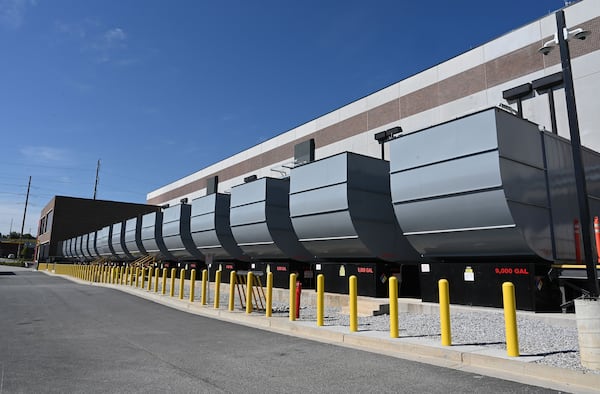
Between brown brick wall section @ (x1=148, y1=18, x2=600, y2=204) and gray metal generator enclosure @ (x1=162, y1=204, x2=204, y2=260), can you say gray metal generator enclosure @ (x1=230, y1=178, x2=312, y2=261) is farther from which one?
gray metal generator enclosure @ (x1=162, y1=204, x2=204, y2=260)

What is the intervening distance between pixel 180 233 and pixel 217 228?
4157mm

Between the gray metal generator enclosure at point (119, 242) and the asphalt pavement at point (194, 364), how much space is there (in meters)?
24.2

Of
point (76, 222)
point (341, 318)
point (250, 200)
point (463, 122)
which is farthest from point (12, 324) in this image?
point (76, 222)

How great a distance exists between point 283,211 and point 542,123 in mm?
9458

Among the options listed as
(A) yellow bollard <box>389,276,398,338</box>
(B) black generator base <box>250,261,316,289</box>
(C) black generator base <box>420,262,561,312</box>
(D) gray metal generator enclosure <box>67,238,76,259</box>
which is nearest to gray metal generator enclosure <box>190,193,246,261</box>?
(B) black generator base <box>250,261,316,289</box>

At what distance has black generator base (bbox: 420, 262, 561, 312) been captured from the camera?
9.13 metres

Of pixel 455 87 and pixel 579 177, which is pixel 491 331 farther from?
pixel 455 87

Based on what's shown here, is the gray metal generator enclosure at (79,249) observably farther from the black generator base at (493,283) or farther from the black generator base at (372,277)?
the black generator base at (493,283)

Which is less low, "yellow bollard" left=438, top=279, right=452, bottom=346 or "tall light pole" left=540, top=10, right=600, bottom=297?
"tall light pole" left=540, top=10, right=600, bottom=297

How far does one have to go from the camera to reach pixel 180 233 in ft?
75.4

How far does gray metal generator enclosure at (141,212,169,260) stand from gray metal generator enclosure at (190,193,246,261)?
20.5 ft

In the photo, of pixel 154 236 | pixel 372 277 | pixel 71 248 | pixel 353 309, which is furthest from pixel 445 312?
pixel 71 248

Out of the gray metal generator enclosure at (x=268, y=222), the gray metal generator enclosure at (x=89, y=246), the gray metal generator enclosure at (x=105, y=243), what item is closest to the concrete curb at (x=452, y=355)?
the gray metal generator enclosure at (x=268, y=222)

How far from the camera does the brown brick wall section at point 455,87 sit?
13.8 meters
